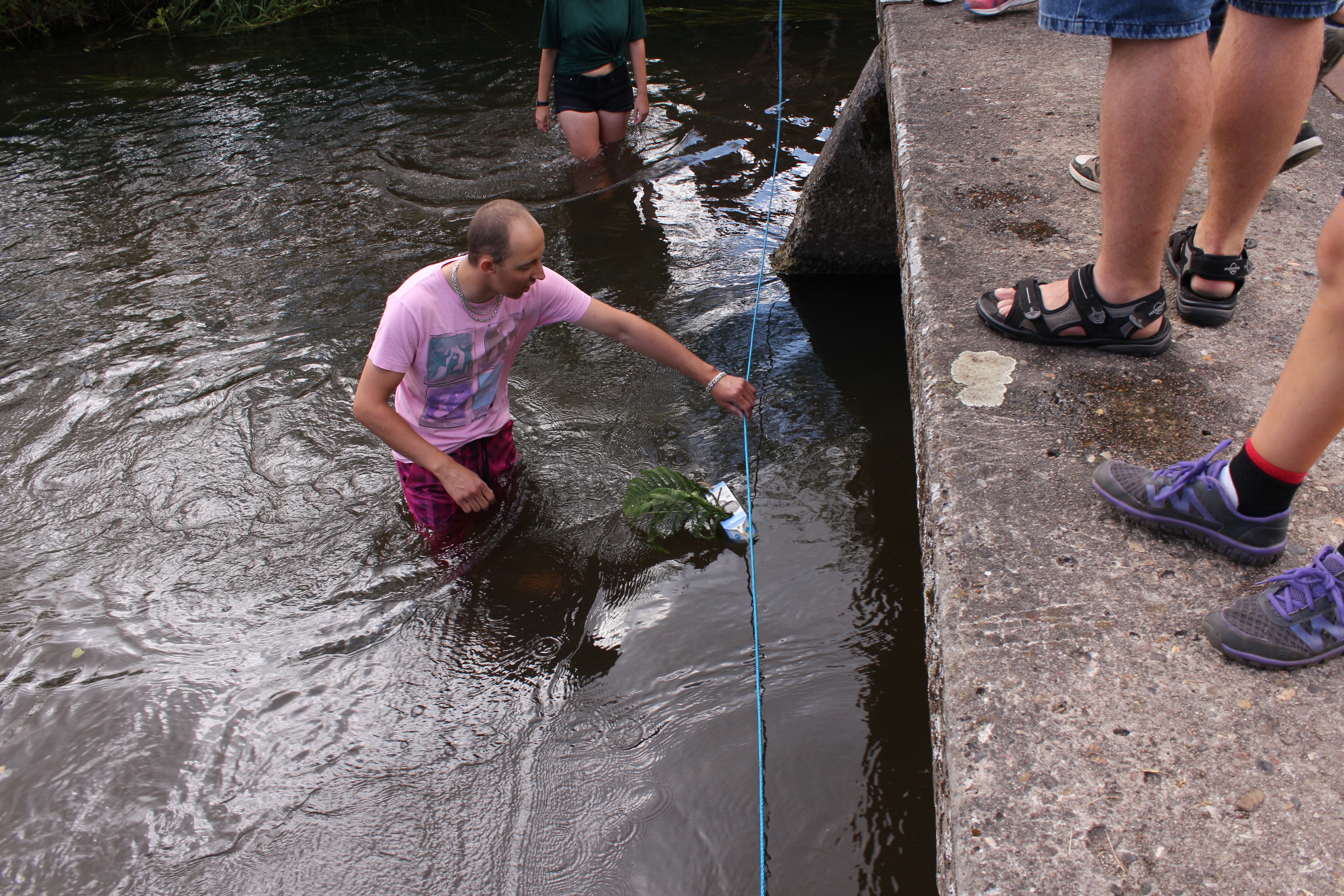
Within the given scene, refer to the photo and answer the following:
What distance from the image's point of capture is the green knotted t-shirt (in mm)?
5922

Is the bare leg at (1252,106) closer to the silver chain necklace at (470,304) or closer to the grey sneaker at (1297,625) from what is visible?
the grey sneaker at (1297,625)

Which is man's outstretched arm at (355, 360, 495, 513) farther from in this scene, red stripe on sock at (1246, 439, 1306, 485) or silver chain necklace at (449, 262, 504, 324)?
red stripe on sock at (1246, 439, 1306, 485)

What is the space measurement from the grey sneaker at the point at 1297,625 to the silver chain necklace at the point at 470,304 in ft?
7.74

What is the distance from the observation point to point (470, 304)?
2980mm

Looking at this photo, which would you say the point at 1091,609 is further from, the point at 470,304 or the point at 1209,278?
the point at 470,304

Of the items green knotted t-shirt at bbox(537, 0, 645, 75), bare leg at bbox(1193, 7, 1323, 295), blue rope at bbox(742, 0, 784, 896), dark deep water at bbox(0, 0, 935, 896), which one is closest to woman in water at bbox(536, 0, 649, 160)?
green knotted t-shirt at bbox(537, 0, 645, 75)

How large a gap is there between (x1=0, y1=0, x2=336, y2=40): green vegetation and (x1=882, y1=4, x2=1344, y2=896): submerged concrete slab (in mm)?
11988

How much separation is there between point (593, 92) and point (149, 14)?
30.9 ft

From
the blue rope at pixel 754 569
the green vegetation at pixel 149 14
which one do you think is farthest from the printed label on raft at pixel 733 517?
the green vegetation at pixel 149 14

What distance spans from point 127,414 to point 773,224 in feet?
13.0

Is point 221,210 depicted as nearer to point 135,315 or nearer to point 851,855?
point 135,315

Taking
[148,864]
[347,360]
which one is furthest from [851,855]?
[347,360]

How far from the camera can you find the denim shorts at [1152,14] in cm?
181

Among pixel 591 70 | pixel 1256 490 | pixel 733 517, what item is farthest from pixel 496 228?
pixel 591 70
